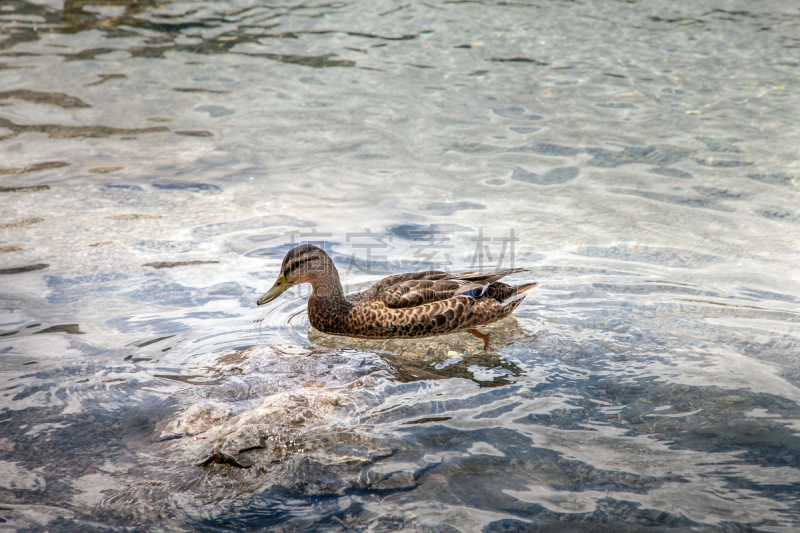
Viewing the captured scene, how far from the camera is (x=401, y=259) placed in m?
7.23

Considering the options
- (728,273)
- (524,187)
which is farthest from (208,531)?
(524,187)

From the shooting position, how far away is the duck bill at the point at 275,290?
605 cm

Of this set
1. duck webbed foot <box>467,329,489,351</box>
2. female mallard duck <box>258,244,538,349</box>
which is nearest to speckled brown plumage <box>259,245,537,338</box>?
female mallard duck <box>258,244,538,349</box>

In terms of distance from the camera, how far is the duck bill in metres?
6.05

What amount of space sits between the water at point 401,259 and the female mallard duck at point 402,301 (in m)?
0.16

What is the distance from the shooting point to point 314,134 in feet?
34.6

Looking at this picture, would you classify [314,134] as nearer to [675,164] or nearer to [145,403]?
[675,164]

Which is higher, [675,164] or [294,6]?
[294,6]

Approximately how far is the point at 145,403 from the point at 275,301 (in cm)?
221

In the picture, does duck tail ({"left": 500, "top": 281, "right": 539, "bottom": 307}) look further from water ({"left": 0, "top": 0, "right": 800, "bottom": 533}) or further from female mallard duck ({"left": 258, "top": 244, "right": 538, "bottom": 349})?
water ({"left": 0, "top": 0, "right": 800, "bottom": 533})

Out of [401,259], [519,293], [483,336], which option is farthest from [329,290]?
[519,293]

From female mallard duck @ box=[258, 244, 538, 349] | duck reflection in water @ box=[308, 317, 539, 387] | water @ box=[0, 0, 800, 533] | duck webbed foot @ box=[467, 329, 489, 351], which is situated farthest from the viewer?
female mallard duck @ box=[258, 244, 538, 349]

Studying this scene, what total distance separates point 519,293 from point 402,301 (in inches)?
45.9

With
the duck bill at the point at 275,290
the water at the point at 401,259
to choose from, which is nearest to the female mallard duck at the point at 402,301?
the duck bill at the point at 275,290
